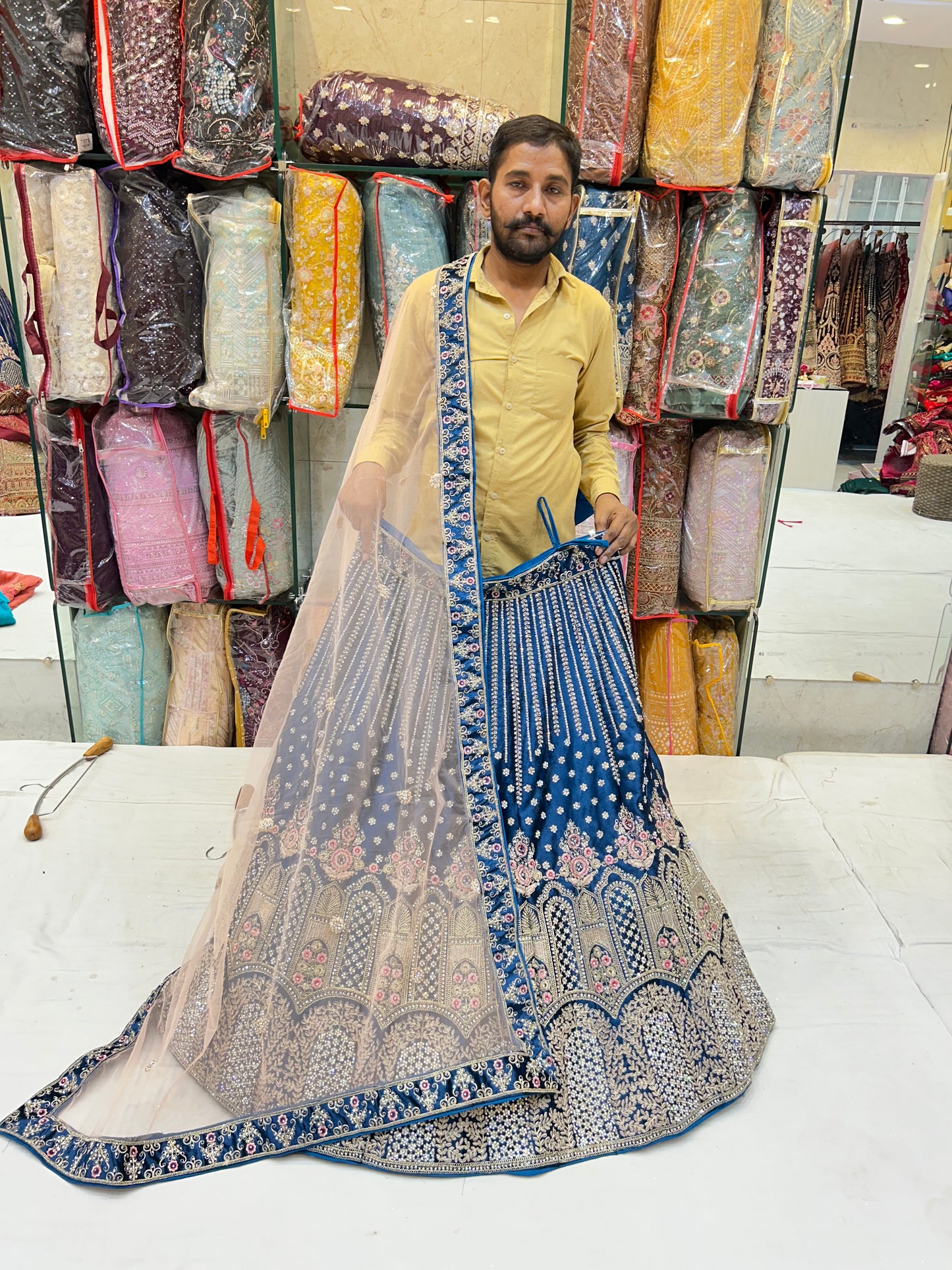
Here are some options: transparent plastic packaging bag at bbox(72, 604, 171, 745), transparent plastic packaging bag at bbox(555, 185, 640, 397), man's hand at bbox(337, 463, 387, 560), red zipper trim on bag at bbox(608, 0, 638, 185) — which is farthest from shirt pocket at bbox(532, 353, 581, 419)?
transparent plastic packaging bag at bbox(72, 604, 171, 745)

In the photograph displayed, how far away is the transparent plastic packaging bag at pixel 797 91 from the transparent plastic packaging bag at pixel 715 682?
3.92 feet

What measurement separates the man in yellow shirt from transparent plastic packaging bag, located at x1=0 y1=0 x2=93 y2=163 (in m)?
1.04

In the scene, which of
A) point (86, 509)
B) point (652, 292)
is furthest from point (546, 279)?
point (86, 509)

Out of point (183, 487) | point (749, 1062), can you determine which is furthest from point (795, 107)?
point (749, 1062)

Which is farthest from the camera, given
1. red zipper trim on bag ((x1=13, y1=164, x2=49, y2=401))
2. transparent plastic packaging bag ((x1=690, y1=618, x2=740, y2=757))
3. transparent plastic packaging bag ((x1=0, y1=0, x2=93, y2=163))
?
transparent plastic packaging bag ((x1=690, y1=618, x2=740, y2=757))

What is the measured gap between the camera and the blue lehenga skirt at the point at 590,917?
4.94 feet

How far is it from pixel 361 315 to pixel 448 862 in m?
1.46

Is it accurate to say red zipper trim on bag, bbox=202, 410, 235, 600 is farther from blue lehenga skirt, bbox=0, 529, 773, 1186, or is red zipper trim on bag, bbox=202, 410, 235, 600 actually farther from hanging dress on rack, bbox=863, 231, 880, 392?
hanging dress on rack, bbox=863, 231, 880, 392

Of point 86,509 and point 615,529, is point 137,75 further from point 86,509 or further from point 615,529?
point 615,529

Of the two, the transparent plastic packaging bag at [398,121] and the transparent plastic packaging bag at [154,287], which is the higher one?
the transparent plastic packaging bag at [398,121]

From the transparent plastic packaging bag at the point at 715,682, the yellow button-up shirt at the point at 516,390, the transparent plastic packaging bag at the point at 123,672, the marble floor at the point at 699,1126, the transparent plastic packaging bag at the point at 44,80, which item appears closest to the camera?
the marble floor at the point at 699,1126

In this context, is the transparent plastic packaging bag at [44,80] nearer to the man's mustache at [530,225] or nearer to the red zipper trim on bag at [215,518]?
the red zipper trim on bag at [215,518]

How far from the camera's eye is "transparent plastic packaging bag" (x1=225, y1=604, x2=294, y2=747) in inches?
108

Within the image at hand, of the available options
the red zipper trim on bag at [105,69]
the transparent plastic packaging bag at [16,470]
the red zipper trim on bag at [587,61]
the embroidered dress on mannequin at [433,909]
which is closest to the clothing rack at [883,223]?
the red zipper trim on bag at [587,61]
